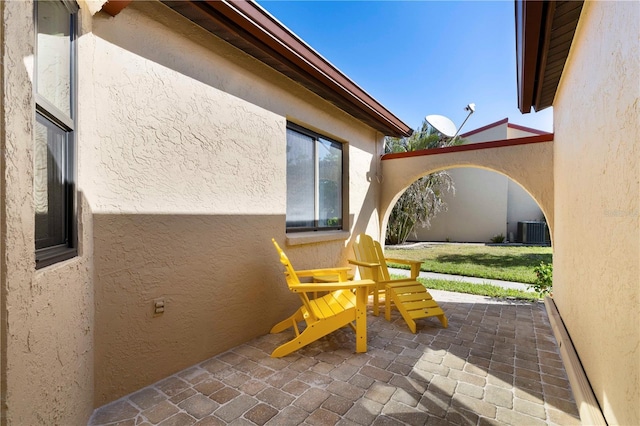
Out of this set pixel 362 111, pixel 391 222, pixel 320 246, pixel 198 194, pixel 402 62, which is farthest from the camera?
pixel 391 222

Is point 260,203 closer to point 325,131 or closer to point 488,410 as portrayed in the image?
point 325,131

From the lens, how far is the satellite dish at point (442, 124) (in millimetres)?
7809

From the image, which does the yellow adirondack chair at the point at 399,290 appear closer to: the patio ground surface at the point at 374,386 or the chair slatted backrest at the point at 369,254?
the chair slatted backrest at the point at 369,254

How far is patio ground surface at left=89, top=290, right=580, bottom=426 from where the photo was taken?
213cm

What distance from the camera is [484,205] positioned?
15.0 metres

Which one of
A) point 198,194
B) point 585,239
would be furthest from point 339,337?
point 585,239

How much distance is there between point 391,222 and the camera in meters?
13.2

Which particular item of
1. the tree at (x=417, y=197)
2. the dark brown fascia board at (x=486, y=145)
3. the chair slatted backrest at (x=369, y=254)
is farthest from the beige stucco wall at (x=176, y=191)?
the tree at (x=417, y=197)

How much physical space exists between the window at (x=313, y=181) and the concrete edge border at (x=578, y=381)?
3.40 meters

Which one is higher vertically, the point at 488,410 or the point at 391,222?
the point at 391,222

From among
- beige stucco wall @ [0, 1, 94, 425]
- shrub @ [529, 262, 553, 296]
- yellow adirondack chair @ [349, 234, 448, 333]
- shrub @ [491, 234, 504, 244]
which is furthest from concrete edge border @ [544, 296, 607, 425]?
shrub @ [491, 234, 504, 244]

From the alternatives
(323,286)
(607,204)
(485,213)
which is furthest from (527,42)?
(485,213)

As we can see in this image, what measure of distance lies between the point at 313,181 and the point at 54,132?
3.39m

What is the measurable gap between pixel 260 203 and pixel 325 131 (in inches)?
76.8
